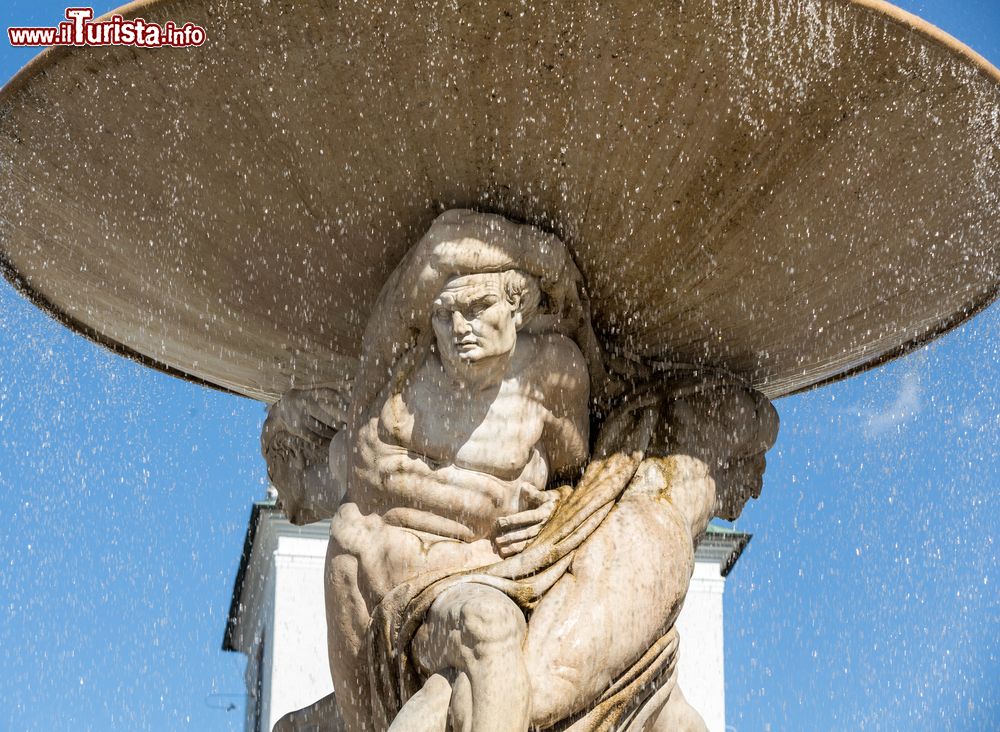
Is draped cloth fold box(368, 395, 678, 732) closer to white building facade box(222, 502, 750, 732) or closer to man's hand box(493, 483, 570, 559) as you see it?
man's hand box(493, 483, 570, 559)

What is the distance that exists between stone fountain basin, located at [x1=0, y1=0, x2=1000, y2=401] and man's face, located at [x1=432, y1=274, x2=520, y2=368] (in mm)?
362

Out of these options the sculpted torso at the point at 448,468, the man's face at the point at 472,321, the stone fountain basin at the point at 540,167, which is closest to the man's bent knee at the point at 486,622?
the sculpted torso at the point at 448,468

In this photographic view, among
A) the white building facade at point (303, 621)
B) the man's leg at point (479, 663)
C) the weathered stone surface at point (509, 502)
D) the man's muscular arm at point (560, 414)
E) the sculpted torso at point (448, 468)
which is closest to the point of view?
the man's leg at point (479, 663)

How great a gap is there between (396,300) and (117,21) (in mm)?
A: 1348

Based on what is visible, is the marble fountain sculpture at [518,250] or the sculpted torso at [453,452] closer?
the marble fountain sculpture at [518,250]

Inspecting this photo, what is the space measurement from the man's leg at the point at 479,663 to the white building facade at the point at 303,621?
609 inches

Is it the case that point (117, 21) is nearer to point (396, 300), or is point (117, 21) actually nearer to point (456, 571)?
point (396, 300)

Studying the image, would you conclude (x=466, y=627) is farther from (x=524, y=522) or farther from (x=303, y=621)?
(x=303, y=621)

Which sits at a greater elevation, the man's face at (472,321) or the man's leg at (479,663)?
the man's face at (472,321)

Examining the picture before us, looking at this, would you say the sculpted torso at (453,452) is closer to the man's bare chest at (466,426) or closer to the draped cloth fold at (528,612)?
the man's bare chest at (466,426)

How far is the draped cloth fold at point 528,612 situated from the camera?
559 cm

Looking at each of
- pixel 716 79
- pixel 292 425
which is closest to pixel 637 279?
pixel 716 79

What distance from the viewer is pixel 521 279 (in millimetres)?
6086

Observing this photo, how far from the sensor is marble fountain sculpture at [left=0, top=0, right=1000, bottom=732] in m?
5.51
